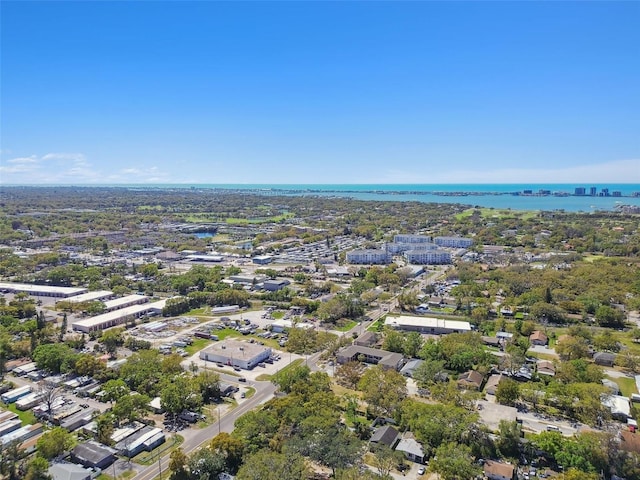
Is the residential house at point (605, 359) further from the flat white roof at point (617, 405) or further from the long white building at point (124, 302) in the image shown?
the long white building at point (124, 302)

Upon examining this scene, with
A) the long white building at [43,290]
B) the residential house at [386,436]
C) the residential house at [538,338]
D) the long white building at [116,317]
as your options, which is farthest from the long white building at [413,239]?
the residential house at [386,436]

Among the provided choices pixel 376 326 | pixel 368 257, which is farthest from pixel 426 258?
pixel 376 326

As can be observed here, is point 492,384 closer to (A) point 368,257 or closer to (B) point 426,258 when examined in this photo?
(A) point 368,257

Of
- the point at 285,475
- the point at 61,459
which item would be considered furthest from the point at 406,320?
the point at 61,459

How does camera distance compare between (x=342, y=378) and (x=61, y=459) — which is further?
(x=342, y=378)

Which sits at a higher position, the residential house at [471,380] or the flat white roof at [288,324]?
the residential house at [471,380]

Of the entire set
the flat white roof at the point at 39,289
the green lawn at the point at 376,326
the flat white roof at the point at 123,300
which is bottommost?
the green lawn at the point at 376,326

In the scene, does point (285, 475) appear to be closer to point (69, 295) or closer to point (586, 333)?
point (586, 333)

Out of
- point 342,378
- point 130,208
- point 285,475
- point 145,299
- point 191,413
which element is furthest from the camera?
point 130,208
